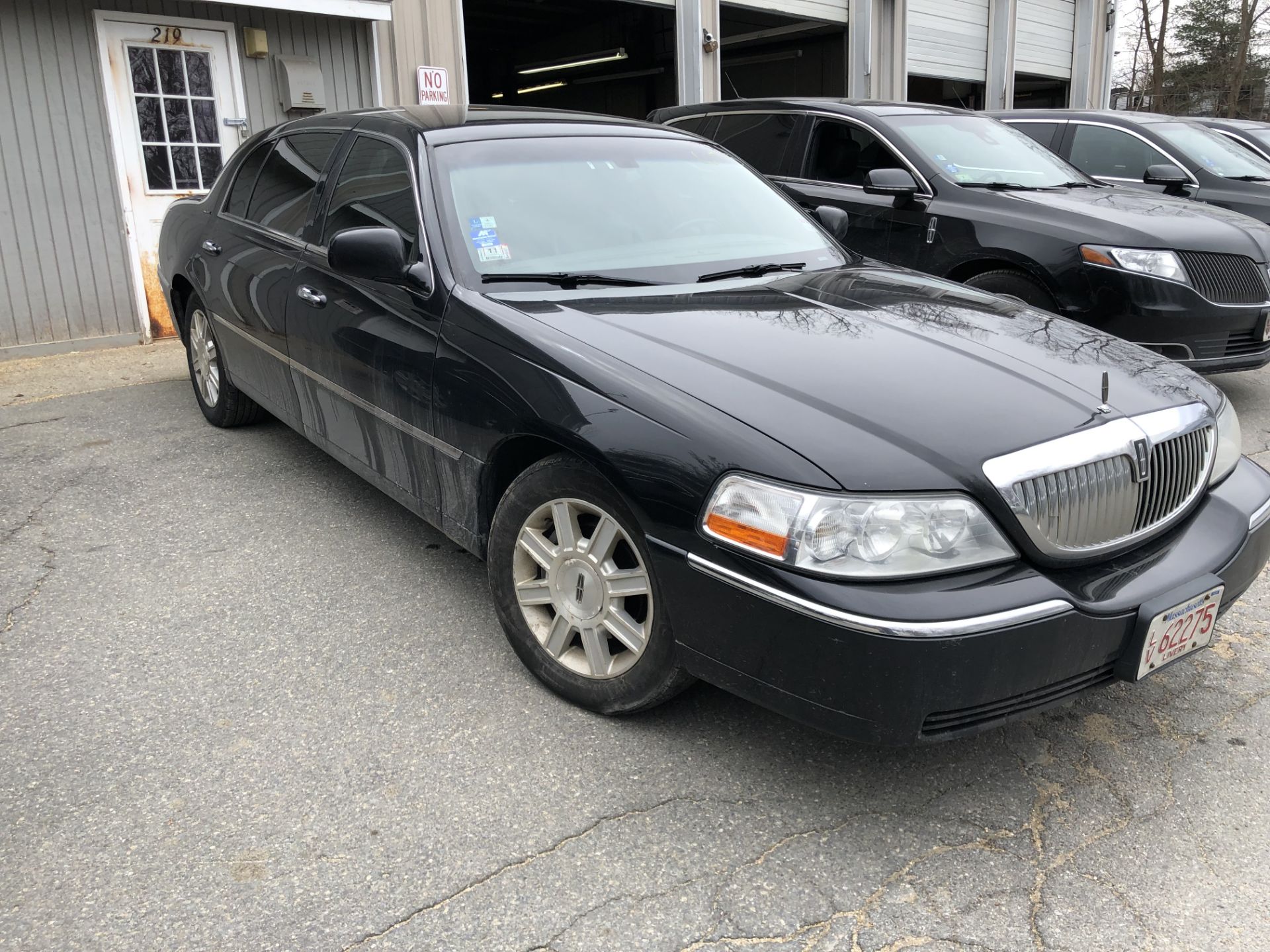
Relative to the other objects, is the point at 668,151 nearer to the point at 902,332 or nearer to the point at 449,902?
the point at 902,332

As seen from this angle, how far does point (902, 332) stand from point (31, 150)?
701 cm

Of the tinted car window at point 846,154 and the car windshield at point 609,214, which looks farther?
the tinted car window at point 846,154

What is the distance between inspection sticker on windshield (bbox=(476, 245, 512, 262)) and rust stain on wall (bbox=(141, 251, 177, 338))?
5.73 metres

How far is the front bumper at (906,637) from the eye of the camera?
80.8 inches

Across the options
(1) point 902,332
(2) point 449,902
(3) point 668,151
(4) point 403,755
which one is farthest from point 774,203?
(2) point 449,902

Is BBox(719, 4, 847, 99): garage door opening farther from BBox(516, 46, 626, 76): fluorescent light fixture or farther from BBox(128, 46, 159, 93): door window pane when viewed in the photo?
BBox(128, 46, 159, 93): door window pane

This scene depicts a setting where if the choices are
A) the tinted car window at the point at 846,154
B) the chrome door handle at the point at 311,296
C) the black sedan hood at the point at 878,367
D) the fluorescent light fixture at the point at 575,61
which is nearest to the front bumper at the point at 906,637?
the black sedan hood at the point at 878,367

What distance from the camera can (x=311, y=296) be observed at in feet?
12.3

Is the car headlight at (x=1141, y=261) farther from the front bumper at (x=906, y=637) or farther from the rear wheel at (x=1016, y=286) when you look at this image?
the front bumper at (x=906, y=637)

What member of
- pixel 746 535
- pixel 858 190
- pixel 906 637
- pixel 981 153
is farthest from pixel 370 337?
pixel 981 153

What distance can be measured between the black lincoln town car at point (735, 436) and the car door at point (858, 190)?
2.11 m

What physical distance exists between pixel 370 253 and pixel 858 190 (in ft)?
12.7

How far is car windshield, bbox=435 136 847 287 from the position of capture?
320 centimetres

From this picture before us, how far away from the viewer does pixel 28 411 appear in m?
5.93
